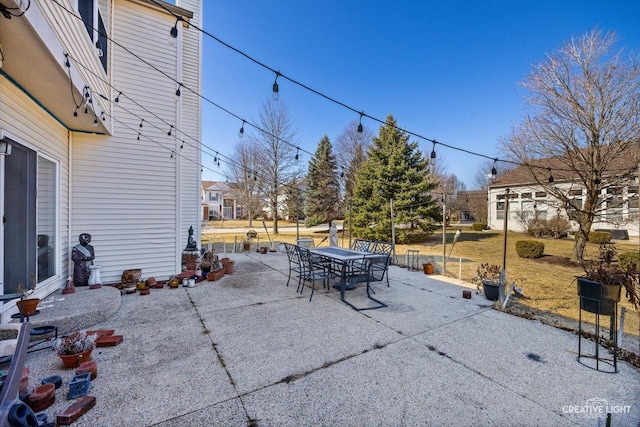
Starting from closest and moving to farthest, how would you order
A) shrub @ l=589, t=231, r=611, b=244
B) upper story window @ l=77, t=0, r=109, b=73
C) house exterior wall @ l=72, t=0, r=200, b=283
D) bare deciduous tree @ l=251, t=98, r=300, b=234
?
upper story window @ l=77, t=0, r=109, b=73, house exterior wall @ l=72, t=0, r=200, b=283, shrub @ l=589, t=231, r=611, b=244, bare deciduous tree @ l=251, t=98, r=300, b=234

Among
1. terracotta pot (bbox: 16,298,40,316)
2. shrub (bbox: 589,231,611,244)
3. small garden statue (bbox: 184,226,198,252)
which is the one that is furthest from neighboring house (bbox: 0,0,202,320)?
shrub (bbox: 589,231,611,244)

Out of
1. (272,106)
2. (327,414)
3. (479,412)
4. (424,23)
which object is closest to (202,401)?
(327,414)

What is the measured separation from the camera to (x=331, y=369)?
8.48ft

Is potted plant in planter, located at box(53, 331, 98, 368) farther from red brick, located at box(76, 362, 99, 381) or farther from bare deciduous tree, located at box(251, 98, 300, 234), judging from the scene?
bare deciduous tree, located at box(251, 98, 300, 234)

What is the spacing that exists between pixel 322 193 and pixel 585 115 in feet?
52.0

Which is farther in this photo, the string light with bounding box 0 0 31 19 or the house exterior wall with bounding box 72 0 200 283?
the house exterior wall with bounding box 72 0 200 283

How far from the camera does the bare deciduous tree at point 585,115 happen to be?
848 centimetres

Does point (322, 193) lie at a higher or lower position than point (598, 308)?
higher

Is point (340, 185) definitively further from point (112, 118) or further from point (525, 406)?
point (525, 406)

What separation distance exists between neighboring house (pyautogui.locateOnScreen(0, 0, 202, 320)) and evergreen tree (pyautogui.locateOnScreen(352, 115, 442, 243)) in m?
10.9

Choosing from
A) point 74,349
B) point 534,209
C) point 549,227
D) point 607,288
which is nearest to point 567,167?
point 549,227

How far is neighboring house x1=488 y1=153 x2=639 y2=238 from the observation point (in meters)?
9.13

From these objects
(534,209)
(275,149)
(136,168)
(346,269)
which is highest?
(275,149)

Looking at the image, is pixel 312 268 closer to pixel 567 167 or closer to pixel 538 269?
pixel 538 269
